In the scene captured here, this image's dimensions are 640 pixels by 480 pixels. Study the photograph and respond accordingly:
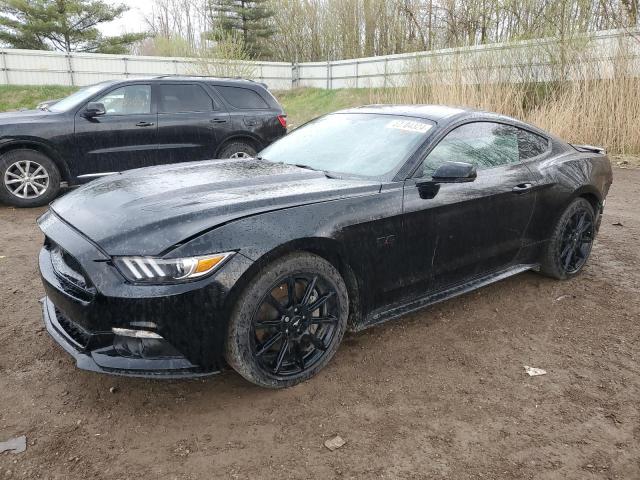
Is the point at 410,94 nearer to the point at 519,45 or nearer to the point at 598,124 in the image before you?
the point at 519,45

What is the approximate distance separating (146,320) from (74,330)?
1.83 feet

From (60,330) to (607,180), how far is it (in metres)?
4.58

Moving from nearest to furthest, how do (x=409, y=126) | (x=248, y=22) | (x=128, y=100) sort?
(x=409, y=126) < (x=128, y=100) < (x=248, y=22)

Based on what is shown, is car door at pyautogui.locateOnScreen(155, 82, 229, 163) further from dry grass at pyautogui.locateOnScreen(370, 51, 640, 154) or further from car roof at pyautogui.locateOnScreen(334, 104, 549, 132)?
dry grass at pyautogui.locateOnScreen(370, 51, 640, 154)

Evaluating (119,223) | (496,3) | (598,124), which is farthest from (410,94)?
(119,223)

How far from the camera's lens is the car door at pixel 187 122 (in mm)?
7176

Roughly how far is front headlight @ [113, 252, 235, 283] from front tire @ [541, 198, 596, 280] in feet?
9.99

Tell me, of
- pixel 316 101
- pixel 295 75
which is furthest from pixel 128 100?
pixel 295 75

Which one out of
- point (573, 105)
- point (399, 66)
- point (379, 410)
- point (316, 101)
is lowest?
point (379, 410)

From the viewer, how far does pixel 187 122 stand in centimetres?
729

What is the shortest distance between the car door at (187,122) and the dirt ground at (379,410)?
392 cm

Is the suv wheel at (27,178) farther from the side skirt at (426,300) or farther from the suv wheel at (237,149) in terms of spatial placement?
the side skirt at (426,300)

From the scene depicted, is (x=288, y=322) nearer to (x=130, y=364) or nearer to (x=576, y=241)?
(x=130, y=364)

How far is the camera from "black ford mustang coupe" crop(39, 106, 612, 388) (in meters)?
2.35
